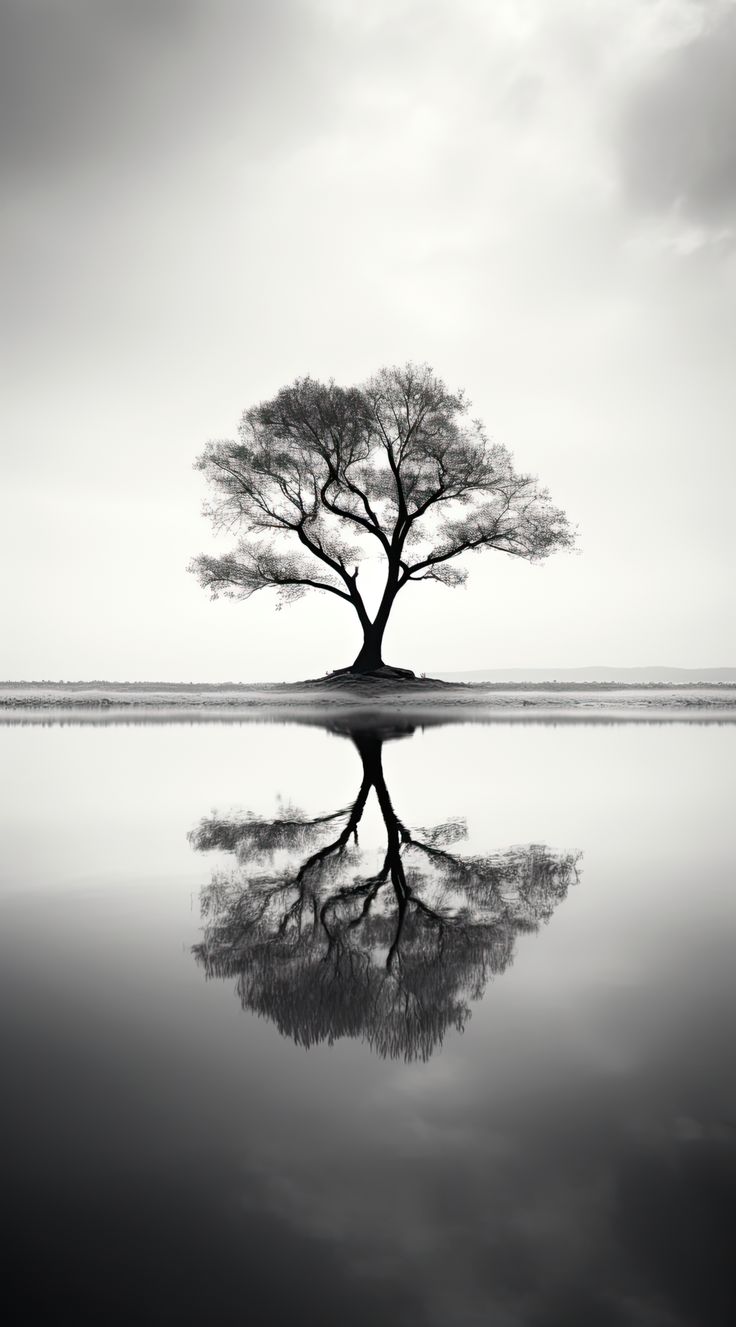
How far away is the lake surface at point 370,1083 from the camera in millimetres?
1608

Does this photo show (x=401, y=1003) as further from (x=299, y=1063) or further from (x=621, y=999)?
(x=621, y=999)

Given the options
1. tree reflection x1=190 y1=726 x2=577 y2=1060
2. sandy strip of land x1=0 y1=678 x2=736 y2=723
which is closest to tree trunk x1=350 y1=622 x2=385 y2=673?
sandy strip of land x1=0 y1=678 x2=736 y2=723

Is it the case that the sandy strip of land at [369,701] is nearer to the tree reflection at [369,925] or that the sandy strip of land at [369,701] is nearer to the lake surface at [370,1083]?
the tree reflection at [369,925]

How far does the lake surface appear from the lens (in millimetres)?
1608

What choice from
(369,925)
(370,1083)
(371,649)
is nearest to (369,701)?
(371,649)

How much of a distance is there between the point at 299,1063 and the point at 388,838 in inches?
146

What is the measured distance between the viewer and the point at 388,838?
618cm

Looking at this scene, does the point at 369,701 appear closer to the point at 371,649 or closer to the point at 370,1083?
the point at 371,649

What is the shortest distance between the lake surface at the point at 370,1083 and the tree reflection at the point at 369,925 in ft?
0.07

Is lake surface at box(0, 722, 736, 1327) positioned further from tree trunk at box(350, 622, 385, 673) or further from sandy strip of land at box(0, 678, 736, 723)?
tree trunk at box(350, 622, 385, 673)

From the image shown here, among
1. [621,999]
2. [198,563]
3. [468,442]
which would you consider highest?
[468,442]

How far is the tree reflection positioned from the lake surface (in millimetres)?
20

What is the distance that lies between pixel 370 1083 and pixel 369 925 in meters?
1.50

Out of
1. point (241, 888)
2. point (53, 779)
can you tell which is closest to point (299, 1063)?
point (241, 888)
